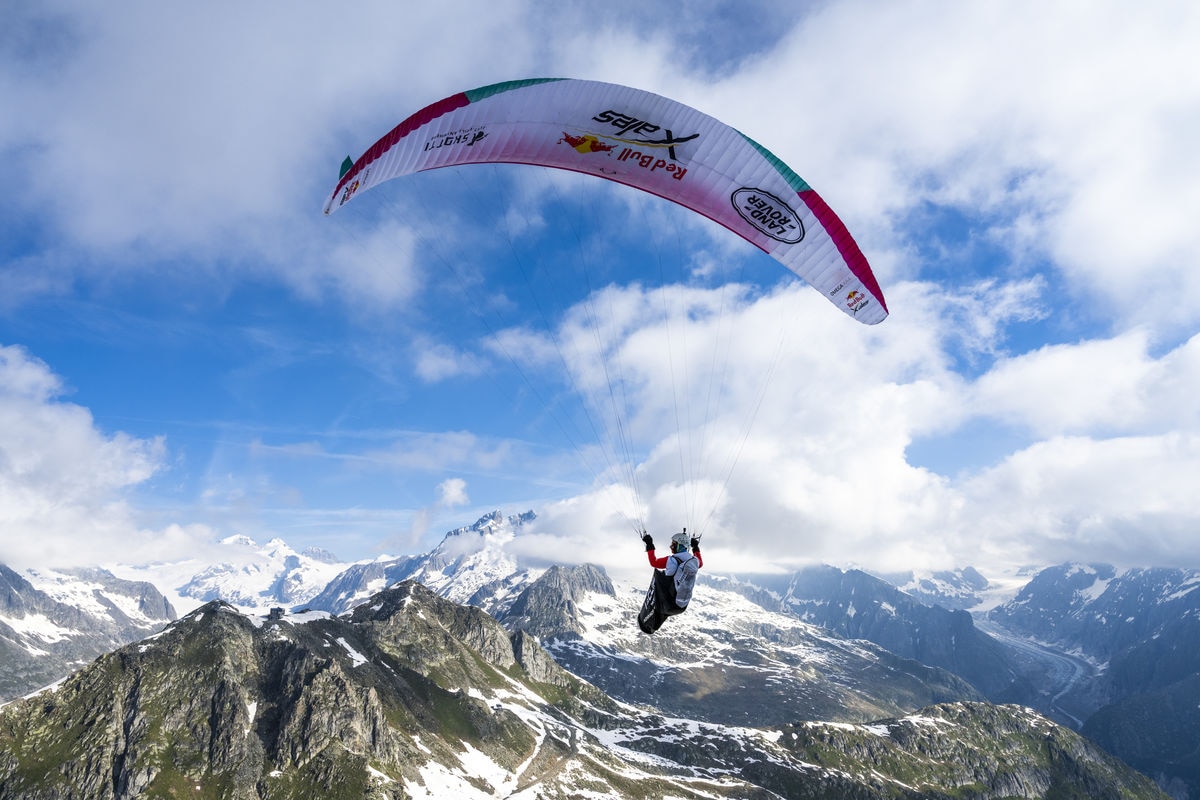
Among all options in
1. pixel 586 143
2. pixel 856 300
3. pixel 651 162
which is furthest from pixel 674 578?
pixel 586 143

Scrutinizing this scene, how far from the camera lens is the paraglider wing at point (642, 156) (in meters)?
24.6

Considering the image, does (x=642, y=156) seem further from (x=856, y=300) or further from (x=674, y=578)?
(x=674, y=578)

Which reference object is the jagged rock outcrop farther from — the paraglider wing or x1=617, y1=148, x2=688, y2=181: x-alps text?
x1=617, y1=148, x2=688, y2=181: x-alps text

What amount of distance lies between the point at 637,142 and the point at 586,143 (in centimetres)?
212

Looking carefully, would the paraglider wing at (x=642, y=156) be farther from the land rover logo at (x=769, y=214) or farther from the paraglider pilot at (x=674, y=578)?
the paraglider pilot at (x=674, y=578)

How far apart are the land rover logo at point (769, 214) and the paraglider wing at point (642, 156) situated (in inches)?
1.7

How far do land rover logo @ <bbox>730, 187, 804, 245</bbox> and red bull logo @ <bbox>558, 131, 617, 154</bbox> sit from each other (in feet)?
19.3

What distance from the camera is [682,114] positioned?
81.6ft

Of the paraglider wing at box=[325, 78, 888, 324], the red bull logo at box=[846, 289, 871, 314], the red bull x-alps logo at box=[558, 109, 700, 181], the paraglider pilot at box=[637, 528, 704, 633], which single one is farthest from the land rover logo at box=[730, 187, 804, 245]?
the paraglider pilot at box=[637, 528, 704, 633]

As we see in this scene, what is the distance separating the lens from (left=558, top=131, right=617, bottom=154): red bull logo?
83.9 feet

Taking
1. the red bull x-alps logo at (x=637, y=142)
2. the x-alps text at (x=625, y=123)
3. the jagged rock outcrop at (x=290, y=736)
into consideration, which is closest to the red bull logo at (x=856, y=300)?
the red bull x-alps logo at (x=637, y=142)

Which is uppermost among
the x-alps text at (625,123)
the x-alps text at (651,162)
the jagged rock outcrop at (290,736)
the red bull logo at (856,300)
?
the x-alps text at (625,123)

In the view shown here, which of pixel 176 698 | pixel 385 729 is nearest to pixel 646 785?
pixel 385 729

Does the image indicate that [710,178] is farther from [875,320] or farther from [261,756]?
[261,756]
